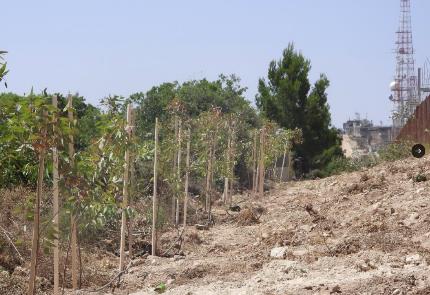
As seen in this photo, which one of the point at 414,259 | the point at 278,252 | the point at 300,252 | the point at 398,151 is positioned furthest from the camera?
the point at 398,151

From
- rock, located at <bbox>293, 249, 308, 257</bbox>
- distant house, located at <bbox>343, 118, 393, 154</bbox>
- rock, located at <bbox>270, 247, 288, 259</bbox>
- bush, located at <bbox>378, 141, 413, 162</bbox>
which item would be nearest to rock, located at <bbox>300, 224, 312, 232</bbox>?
A: rock, located at <bbox>270, 247, 288, 259</bbox>

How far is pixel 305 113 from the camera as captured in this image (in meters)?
32.8

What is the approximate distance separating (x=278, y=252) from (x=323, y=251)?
617mm

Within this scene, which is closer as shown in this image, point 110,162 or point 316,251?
point 110,162

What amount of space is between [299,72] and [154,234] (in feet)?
77.1

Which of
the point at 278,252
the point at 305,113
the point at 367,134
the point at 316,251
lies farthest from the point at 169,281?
the point at 367,134

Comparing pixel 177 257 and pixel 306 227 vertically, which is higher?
pixel 306 227

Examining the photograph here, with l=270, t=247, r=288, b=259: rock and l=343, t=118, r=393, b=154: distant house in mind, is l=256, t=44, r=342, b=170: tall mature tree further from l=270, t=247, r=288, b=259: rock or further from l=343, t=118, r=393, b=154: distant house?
l=270, t=247, r=288, b=259: rock

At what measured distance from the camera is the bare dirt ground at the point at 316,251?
8047 mm

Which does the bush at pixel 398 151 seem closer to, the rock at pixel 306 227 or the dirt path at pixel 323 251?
the dirt path at pixel 323 251

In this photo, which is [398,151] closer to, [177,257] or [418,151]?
[418,151]

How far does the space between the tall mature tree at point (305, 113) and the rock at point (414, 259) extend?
23546 mm

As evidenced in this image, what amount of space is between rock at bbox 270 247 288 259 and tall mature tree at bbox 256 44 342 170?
21807mm

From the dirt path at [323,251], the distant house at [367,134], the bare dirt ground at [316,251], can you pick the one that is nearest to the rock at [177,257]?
the bare dirt ground at [316,251]
